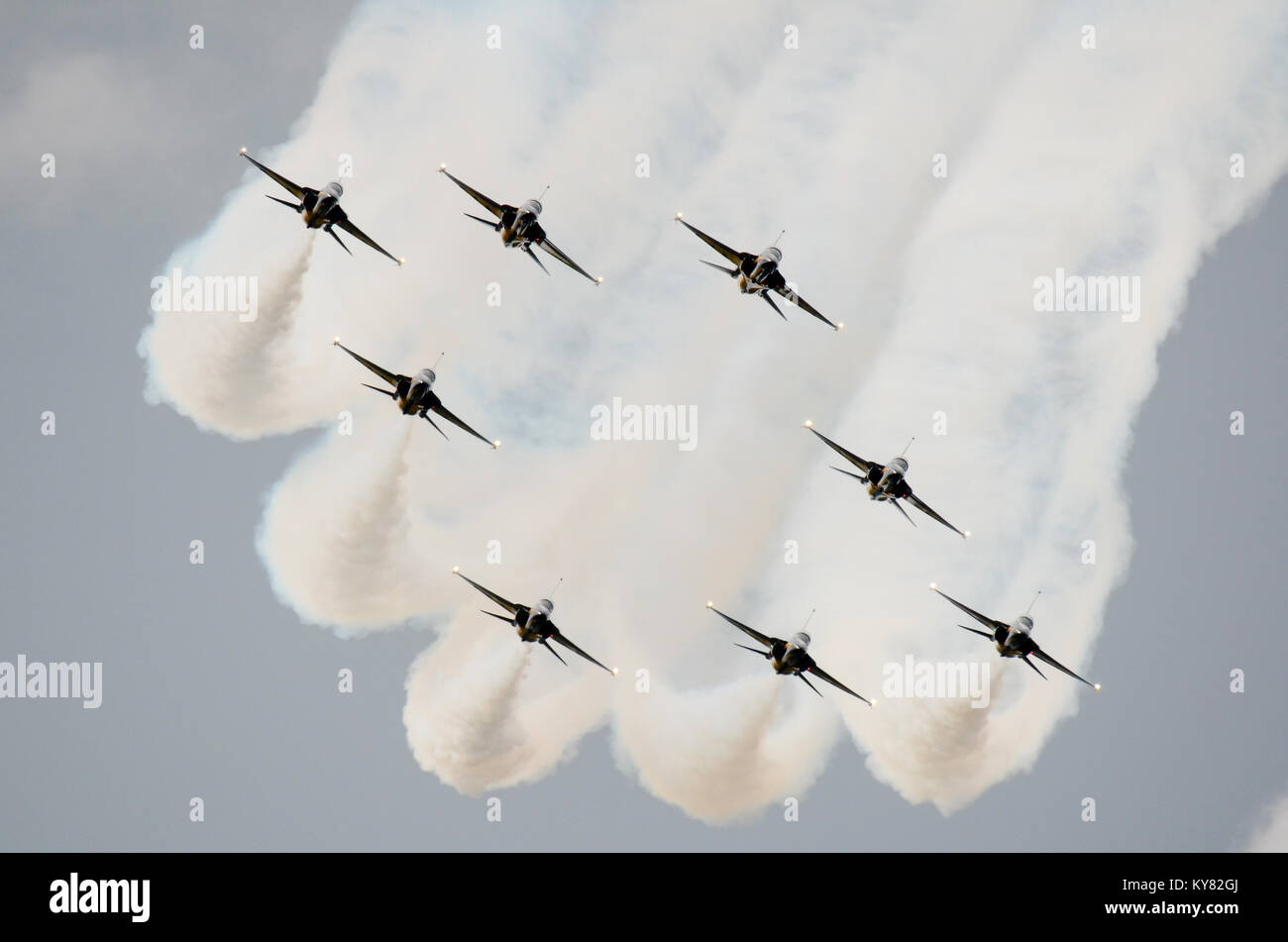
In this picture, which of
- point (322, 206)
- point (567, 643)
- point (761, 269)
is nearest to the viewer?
point (761, 269)

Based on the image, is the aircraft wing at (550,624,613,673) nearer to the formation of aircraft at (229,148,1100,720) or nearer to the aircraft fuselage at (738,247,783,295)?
the formation of aircraft at (229,148,1100,720)

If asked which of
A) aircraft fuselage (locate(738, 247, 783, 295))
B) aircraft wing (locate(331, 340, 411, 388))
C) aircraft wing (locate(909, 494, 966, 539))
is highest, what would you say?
aircraft fuselage (locate(738, 247, 783, 295))

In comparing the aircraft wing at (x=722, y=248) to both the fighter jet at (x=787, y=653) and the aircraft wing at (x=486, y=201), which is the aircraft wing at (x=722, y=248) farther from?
the fighter jet at (x=787, y=653)

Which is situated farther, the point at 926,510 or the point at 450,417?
the point at 926,510

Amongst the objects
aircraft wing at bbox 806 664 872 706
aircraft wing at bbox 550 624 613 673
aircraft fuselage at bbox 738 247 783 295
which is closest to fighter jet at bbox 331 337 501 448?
aircraft wing at bbox 550 624 613 673

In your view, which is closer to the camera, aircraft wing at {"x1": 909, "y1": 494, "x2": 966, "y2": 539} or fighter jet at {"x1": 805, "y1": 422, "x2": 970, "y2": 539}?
fighter jet at {"x1": 805, "y1": 422, "x2": 970, "y2": 539}

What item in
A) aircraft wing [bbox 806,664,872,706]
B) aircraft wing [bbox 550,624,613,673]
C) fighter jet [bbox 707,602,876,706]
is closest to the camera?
fighter jet [bbox 707,602,876,706]

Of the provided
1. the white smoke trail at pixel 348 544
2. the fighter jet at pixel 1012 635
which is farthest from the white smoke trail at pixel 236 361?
the fighter jet at pixel 1012 635

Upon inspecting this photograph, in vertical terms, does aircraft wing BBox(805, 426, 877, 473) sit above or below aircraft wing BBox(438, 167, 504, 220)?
below

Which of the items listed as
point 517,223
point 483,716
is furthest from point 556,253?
point 483,716

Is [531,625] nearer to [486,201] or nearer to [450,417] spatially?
[450,417]
